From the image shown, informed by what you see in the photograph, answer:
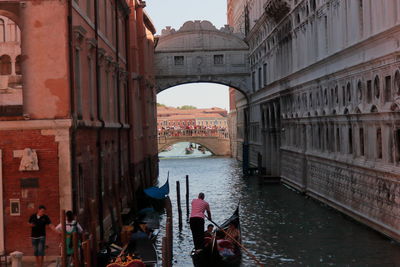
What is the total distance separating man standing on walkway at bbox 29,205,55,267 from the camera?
436 inches

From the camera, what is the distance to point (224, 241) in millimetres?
14281

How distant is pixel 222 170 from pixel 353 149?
24924 mm

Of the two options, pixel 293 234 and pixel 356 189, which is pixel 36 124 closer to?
pixel 293 234

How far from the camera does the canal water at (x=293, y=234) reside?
13866 millimetres

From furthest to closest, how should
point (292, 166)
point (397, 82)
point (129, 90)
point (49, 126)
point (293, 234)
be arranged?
point (292, 166) → point (129, 90) → point (293, 234) → point (397, 82) → point (49, 126)

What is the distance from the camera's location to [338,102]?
789 inches

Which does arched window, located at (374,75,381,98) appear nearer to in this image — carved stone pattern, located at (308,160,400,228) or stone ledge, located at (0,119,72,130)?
carved stone pattern, located at (308,160,400,228)

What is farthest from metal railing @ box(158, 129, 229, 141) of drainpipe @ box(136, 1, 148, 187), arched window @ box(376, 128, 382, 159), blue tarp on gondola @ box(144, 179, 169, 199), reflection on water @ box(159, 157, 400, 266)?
arched window @ box(376, 128, 382, 159)

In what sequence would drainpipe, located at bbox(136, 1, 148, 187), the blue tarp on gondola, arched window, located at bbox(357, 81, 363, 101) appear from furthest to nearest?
drainpipe, located at bbox(136, 1, 148, 187), the blue tarp on gondola, arched window, located at bbox(357, 81, 363, 101)

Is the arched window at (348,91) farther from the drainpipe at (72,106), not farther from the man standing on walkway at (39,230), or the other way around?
the man standing on walkway at (39,230)

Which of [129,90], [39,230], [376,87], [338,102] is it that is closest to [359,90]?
[376,87]

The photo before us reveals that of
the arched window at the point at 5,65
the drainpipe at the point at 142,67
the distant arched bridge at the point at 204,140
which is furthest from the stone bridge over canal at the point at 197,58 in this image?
the arched window at the point at 5,65

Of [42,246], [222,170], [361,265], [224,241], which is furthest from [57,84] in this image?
[222,170]

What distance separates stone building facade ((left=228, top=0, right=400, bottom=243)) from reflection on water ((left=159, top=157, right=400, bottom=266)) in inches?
21.3
